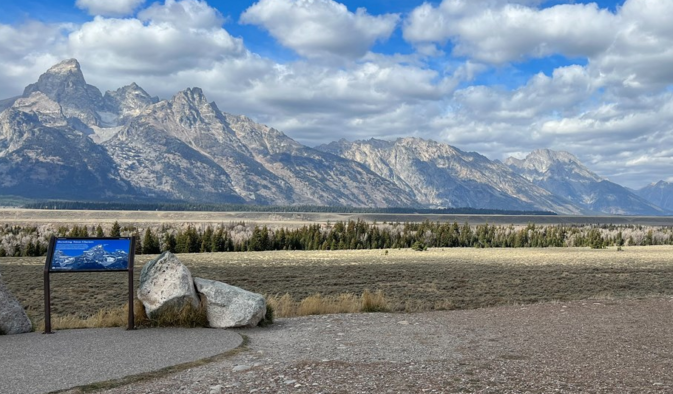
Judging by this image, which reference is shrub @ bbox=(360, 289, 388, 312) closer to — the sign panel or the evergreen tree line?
the sign panel

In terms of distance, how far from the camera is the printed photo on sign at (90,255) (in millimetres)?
16062

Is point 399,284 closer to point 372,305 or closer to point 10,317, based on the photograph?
point 372,305

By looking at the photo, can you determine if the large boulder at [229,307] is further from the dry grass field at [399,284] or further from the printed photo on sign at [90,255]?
the dry grass field at [399,284]

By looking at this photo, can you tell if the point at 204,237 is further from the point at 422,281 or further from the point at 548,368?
the point at 548,368

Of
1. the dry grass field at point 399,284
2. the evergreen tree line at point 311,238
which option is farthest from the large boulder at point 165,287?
the evergreen tree line at point 311,238

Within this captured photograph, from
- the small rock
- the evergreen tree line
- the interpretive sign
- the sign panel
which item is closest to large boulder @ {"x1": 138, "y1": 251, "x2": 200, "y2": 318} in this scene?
the interpretive sign

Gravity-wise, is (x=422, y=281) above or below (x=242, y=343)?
below

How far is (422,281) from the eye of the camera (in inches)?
1843

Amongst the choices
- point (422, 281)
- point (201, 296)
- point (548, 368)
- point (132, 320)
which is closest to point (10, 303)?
point (132, 320)

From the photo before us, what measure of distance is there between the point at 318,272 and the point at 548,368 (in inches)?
1822

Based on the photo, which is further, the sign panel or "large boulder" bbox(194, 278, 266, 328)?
"large boulder" bbox(194, 278, 266, 328)

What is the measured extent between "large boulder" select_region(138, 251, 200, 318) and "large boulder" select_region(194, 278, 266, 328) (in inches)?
17.3

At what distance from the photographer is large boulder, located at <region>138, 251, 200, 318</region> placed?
53.7 feet

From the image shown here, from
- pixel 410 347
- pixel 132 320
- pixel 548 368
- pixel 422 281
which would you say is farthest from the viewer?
pixel 422 281
